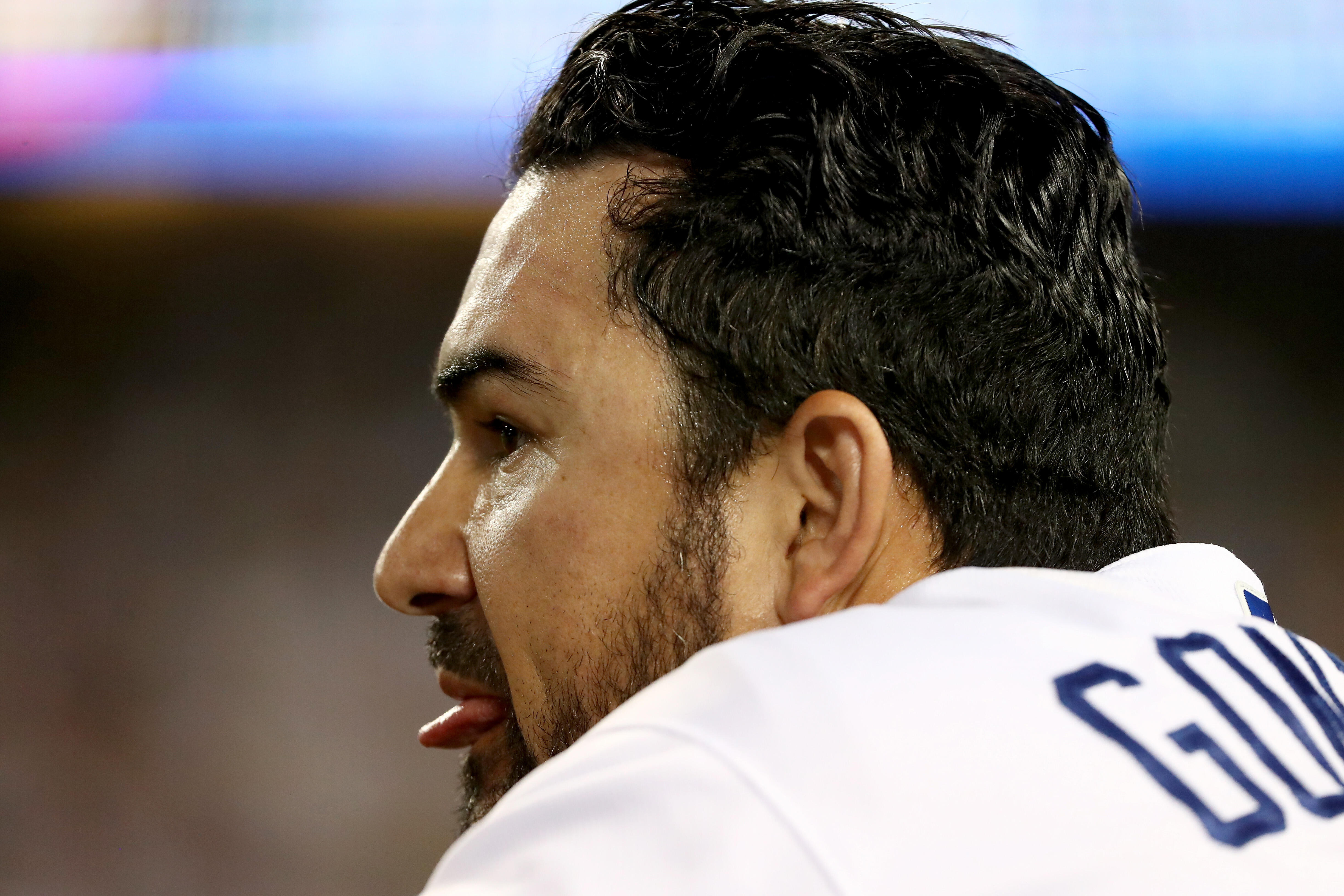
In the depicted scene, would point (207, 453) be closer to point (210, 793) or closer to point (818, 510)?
point (210, 793)

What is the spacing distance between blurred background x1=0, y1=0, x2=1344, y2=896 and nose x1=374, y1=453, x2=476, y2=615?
5.43ft

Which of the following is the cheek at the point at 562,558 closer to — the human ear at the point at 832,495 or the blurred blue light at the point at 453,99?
the human ear at the point at 832,495

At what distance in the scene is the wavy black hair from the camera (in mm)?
725

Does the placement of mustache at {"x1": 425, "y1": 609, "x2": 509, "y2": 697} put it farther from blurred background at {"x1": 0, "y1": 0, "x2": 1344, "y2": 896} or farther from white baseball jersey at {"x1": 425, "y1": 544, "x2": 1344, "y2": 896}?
blurred background at {"x1": 0, "y1": 0, "x2": 1344, "y2": 896}

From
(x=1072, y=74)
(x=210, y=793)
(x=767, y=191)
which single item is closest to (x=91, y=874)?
(x=210, y=793)

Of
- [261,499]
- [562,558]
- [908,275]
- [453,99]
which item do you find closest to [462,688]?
[562,558]

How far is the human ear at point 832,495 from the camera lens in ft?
2.20

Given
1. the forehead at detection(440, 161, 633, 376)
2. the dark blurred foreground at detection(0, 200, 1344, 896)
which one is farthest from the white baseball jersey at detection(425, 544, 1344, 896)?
the dark blurred foreground at detection(0, 200, 1344, 896)

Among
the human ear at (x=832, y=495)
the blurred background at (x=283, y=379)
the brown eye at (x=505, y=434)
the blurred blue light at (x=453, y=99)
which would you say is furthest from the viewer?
the blurred background at (x=283, y=379)

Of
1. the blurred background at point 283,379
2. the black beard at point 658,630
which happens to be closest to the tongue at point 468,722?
the black beard at point 658,630

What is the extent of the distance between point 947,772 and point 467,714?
53cm

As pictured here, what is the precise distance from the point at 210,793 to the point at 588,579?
211 centimetres

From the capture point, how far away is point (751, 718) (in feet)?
1.35

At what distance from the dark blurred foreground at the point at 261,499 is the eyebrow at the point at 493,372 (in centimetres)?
190
